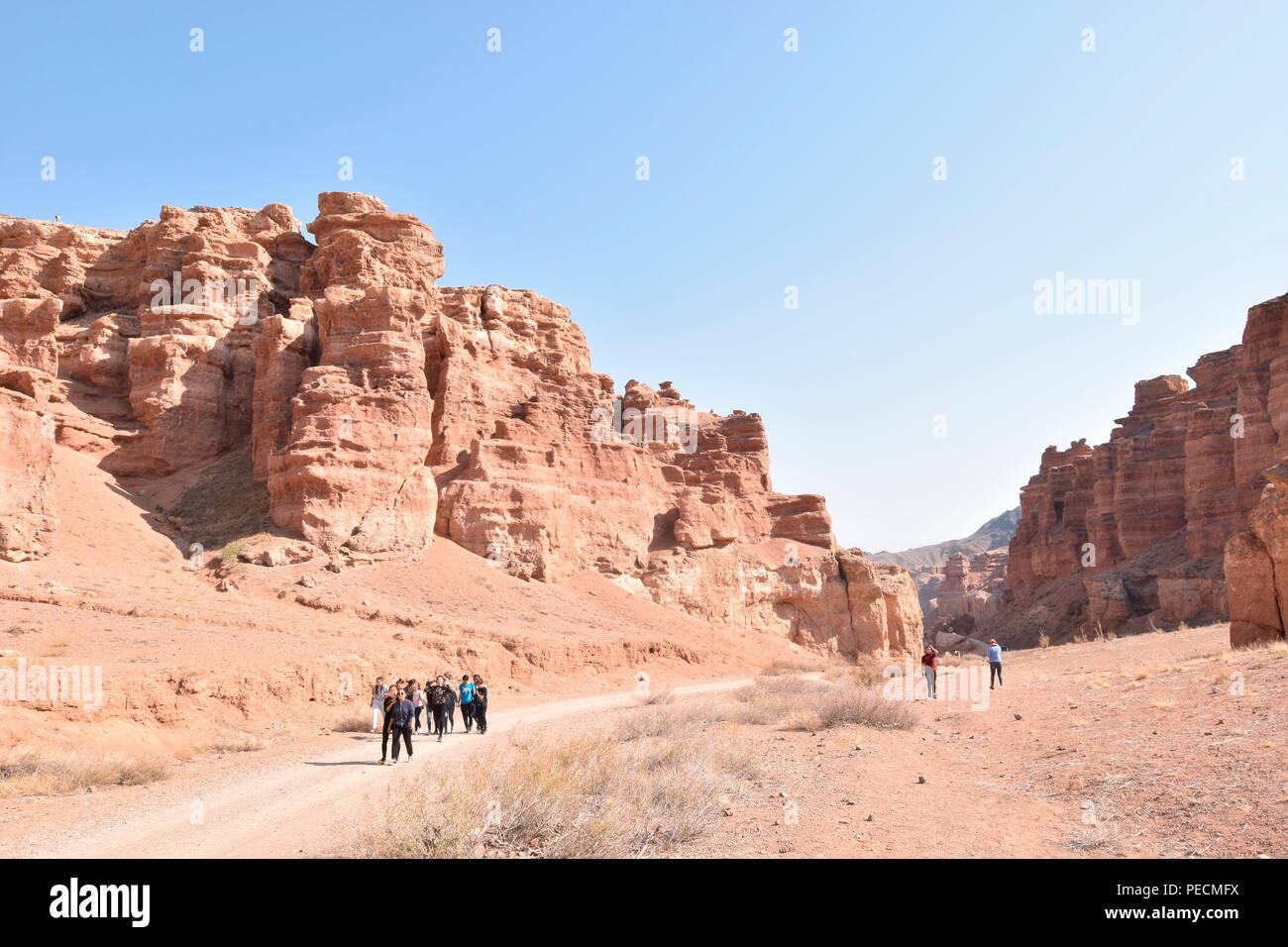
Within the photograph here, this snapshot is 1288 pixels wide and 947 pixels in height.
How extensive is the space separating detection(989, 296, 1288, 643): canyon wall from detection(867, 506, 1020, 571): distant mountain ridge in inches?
3301

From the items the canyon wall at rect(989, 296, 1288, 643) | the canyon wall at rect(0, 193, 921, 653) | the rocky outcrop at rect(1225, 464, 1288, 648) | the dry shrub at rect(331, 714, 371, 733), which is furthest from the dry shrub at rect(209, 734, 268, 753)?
the canyon wall at rect(989, 296, 1288, 643)

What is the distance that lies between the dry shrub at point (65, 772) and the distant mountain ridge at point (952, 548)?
16257 centimetres

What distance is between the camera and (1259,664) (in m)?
14.7

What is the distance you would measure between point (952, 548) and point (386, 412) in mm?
168859

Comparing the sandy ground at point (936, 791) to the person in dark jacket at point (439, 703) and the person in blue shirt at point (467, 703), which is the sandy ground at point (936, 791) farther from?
the person in blue shirt at point (467, 703)

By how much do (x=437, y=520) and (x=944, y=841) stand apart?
31.8m

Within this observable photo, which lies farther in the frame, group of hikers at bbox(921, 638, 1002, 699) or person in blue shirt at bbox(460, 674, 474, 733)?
group of hikers at bbox(921, 638, 1002, 699)

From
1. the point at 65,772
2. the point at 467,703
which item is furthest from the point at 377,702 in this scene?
the point at 65,772

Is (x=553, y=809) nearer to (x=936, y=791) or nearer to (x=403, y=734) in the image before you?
(x=936, y=791)

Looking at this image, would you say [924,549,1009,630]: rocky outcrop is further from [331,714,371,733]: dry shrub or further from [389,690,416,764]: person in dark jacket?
[389,690,416,764]: person in dark jacket

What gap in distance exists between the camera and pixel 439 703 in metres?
17.9

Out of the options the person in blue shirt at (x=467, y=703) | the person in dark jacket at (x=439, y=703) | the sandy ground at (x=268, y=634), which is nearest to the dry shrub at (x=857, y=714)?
the person in blue shirt at (x=467, y=703)

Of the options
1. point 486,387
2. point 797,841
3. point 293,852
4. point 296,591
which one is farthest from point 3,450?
point 797,841

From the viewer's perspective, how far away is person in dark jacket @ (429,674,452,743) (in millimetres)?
17688
